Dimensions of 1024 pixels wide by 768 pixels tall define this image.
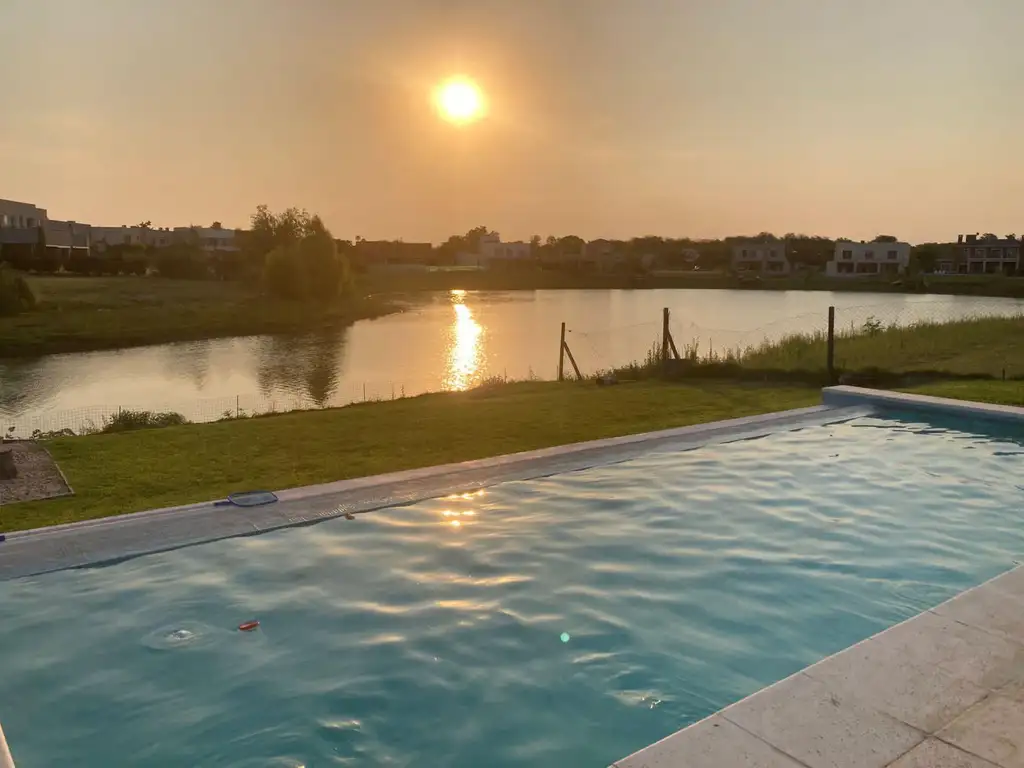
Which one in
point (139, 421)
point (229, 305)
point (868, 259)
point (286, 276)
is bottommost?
point (139, 421)

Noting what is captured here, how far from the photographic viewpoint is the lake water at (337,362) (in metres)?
17.5

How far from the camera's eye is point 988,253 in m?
75.4

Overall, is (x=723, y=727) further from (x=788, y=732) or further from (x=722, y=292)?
(x=722, y=292)

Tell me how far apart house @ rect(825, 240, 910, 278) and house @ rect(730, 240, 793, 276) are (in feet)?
15.6

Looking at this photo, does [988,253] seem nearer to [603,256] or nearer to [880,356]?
[603,256]

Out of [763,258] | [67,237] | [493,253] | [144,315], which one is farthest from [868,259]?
[67,237]

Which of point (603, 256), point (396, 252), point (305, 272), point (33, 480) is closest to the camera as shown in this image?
point (33, 480)

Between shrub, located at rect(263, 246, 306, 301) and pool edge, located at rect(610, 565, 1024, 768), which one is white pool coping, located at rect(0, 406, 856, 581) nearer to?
pool edge, located at rect(610, 565, 1024, 768)

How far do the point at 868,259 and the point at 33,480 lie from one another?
83348 mm

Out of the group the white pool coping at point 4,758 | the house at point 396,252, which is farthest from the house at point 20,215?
the white pool coping at point 4,758

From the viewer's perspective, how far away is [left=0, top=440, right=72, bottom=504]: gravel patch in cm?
589

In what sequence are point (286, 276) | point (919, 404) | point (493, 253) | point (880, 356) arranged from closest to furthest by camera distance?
point (919, 404)
point (880, 356)
point (286, 276)
point (493, 253)

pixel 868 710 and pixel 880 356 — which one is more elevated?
pixel 880 356

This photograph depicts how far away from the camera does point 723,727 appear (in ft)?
8.45
